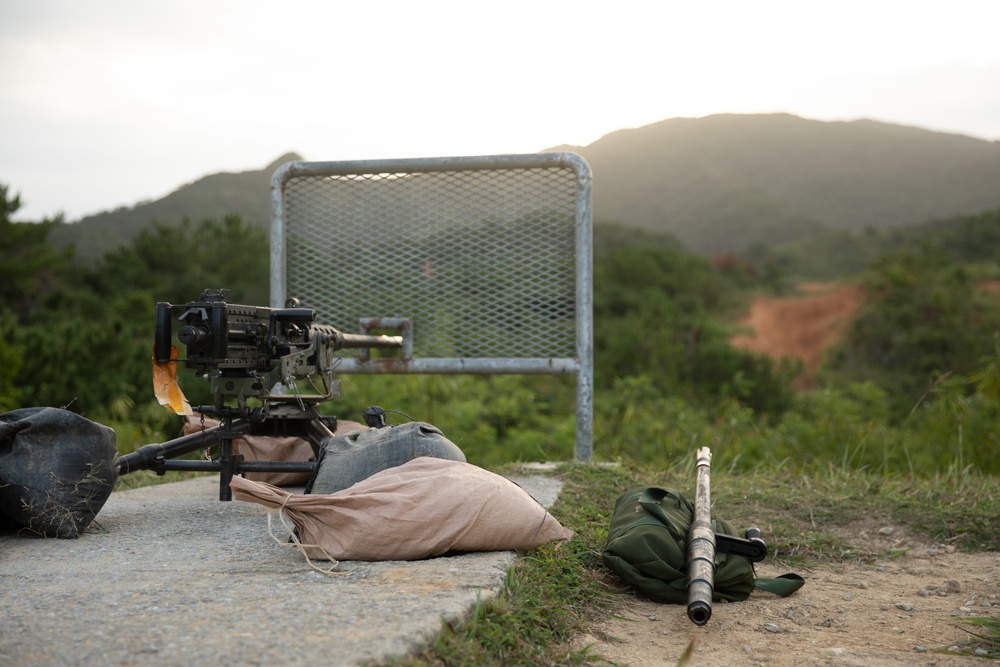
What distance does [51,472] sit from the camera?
298 cm

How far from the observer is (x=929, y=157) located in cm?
8706

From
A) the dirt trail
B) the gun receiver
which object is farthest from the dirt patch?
the gun receiver

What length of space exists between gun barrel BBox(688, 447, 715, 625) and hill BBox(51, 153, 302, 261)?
132ft

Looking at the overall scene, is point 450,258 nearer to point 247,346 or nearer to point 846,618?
point 247,346

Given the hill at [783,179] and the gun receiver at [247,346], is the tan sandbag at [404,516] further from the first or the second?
the hill at [783,179]

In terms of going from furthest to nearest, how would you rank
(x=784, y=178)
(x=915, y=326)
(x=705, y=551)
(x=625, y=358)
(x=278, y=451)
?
(x=784, y=178) < (x=915, y=326) < (x=625, y=358) < (x=278, y=451) < (x=705, y=551)

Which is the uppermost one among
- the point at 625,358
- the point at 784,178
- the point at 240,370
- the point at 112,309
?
the point at 784,178

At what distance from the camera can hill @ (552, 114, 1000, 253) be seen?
75188mm

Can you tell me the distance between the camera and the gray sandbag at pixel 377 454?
2.99 m

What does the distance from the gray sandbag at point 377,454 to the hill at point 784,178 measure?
2684 inches

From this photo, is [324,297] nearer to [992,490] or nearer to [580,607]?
[580,607]

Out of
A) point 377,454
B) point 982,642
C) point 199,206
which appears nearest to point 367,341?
point 377,454

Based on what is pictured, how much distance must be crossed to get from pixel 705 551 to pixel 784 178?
3728 inches

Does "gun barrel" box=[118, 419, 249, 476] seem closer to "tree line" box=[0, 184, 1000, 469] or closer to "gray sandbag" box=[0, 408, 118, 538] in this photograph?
"gray sandbag" box=[0, 408, 118, 538]
